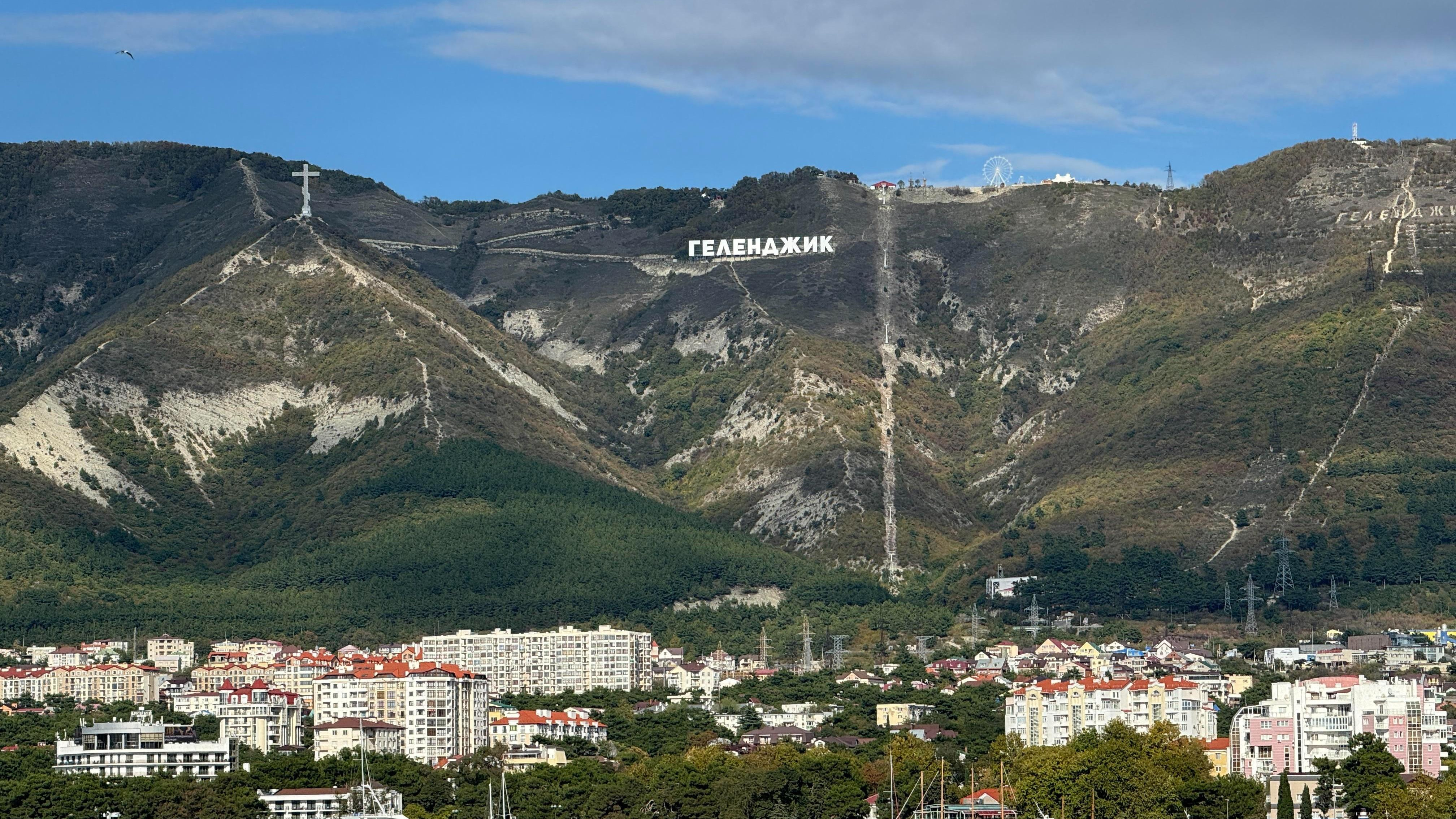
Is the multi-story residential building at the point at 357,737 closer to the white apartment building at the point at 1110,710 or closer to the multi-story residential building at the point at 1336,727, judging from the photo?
the white apartment building at the point at 1110,710

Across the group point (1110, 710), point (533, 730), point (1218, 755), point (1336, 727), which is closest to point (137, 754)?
point (533, 730)

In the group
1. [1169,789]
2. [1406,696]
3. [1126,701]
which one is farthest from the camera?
[1126,701]

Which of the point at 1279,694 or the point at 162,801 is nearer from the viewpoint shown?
the point at 162,801

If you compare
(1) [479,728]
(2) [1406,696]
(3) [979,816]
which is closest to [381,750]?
(1) [479,728]

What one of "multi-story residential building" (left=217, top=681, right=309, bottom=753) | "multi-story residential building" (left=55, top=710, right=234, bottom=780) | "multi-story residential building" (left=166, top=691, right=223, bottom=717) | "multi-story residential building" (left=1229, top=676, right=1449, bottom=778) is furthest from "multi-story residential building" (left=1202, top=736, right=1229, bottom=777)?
"multi-story residential building" (left=166, top=691, right=223, bottom=717)

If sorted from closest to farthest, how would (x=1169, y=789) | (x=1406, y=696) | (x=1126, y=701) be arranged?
1. (x=1169, y=789)
2. (x=1406, y=696)
3. (x=1126, y=701)

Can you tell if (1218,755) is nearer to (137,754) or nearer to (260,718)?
(260,718)

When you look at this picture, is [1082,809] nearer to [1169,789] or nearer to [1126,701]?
[1169,789]
